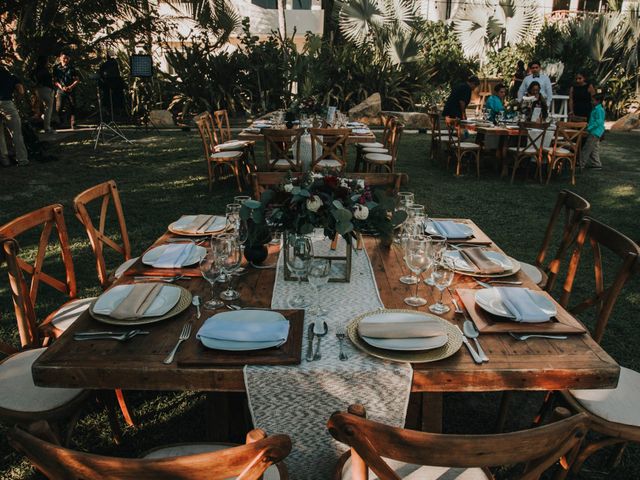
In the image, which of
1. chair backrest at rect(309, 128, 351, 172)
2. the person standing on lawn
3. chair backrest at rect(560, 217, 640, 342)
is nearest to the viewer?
chair backrest at rect(560, 217, 640, 342)

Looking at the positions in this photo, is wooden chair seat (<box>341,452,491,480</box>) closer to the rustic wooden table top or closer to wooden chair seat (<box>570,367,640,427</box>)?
the rustic wooden table top

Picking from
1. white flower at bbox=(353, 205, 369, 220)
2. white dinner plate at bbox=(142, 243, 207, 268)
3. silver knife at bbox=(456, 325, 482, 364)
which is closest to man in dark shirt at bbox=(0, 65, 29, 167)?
white dinner plate at bbox=(142, 243, 207, 268)

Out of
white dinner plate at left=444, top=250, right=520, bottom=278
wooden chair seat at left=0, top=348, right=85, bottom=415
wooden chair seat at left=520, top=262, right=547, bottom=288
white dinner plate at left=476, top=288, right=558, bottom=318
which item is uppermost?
white dinner plate at left=444, top=250, right=520, bottom=278

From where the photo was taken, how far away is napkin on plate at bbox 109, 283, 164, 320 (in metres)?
1.75

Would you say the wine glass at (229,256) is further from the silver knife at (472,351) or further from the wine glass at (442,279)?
the silver knife at (472,351)

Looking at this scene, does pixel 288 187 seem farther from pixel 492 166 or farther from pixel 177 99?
pixel 177 99

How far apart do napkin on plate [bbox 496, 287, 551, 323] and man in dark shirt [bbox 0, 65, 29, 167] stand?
8.27 metres

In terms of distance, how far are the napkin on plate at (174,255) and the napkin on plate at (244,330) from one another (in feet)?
1.96

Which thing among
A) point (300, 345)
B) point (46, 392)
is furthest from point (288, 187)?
point (46, 392)

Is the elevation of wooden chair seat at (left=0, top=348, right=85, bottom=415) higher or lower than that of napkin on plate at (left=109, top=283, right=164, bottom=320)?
lower

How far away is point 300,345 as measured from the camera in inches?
62.5

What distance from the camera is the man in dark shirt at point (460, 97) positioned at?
891cm

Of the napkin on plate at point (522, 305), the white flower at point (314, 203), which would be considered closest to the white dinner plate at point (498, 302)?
the napkin on plate at point (522, 305)

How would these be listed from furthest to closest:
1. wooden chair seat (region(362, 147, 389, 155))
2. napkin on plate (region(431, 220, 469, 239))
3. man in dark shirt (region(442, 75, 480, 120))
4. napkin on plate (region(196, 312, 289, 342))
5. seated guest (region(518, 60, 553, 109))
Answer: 1. seated guest (region(518, 60, 553, 109))
2. man in dark shirt (region(442, 75, 480, 120))
3. wooden chair seat (region(362, 147, 389, 155))
4. napkin on plate (region(431, 220, 469, 239))
5. napkin on plate (region(196, 312, 289, 342))
